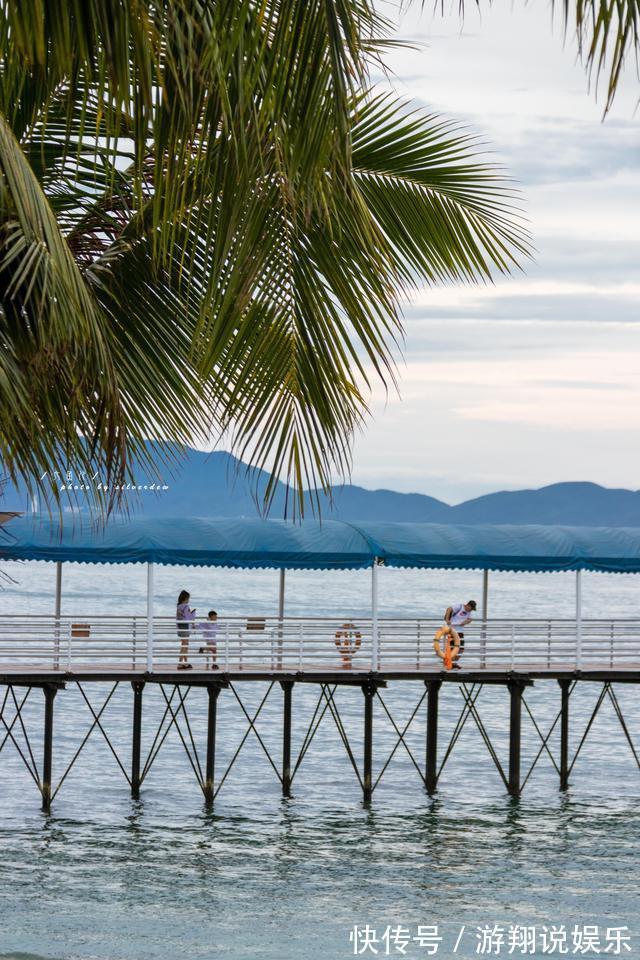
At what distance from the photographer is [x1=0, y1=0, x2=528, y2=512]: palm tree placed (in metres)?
3.36

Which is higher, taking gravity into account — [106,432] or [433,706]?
[106,432]

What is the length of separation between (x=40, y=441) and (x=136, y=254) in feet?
2.58

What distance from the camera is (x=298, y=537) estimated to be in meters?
30.8

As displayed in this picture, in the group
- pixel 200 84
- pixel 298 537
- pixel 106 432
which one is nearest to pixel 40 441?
pixel 106 432

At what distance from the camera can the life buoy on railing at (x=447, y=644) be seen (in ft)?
96.2

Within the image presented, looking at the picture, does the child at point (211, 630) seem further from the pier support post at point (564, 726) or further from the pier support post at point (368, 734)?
the pier support post at point (564, 726)

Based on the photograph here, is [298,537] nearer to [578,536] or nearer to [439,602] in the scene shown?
[578,536]

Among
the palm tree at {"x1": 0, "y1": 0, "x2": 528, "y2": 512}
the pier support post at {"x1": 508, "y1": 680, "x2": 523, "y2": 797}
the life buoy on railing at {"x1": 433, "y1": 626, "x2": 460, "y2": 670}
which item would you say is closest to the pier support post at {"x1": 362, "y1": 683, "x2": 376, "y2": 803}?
the life buoy on railing at {"x1": 433, "y1": 626, "x2": 460, "y2": 670}

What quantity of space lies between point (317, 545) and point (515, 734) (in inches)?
256

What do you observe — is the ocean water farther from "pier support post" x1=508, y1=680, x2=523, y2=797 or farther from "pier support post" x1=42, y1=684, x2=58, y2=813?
"pier support post" x1=508, y1=680, x2=523, y2=797

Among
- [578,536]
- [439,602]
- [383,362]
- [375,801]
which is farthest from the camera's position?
[439,602]

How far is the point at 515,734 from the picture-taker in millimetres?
32219

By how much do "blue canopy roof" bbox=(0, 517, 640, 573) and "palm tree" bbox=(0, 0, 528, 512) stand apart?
23391 millimetres

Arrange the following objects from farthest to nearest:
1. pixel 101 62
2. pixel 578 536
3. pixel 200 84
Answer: pixel 578 536, pixel 200 84, pixel 101 62
